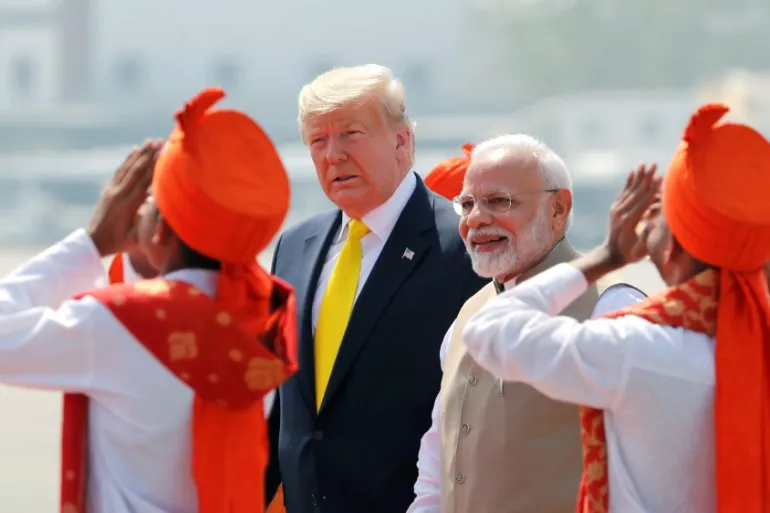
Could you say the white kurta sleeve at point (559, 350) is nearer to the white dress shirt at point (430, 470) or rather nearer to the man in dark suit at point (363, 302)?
the white dress shirt at point (430, 470)

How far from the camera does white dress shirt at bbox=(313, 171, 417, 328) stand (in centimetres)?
368

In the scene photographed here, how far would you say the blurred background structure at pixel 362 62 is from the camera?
45938mm

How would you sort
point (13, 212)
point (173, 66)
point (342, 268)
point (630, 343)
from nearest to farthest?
point (630, 343), point (342, 268), point (13, 212), point (173, 66)

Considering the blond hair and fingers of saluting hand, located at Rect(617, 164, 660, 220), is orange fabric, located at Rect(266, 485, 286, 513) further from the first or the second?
fingers of saluting hand, located at Rect(617, 164, 660, 220)

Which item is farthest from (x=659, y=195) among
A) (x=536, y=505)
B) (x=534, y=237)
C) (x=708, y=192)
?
(x=536, y=505)

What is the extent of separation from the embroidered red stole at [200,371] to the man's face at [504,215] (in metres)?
0.68

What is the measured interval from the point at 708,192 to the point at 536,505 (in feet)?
2.83

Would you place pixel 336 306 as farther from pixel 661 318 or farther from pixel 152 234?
pixel 661 318

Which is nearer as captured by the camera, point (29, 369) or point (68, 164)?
point (29, 369)

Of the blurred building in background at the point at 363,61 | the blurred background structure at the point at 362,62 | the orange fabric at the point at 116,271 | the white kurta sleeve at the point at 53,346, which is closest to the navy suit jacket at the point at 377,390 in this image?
the orange fabric at the point at 116,271

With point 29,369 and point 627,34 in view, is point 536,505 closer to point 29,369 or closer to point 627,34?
point 29,369

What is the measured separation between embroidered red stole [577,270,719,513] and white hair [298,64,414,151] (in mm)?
1327

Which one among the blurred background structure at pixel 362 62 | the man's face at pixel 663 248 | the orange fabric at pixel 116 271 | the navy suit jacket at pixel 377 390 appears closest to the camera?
the man's face at pixel 663 248

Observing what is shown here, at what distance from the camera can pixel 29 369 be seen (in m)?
2.52
